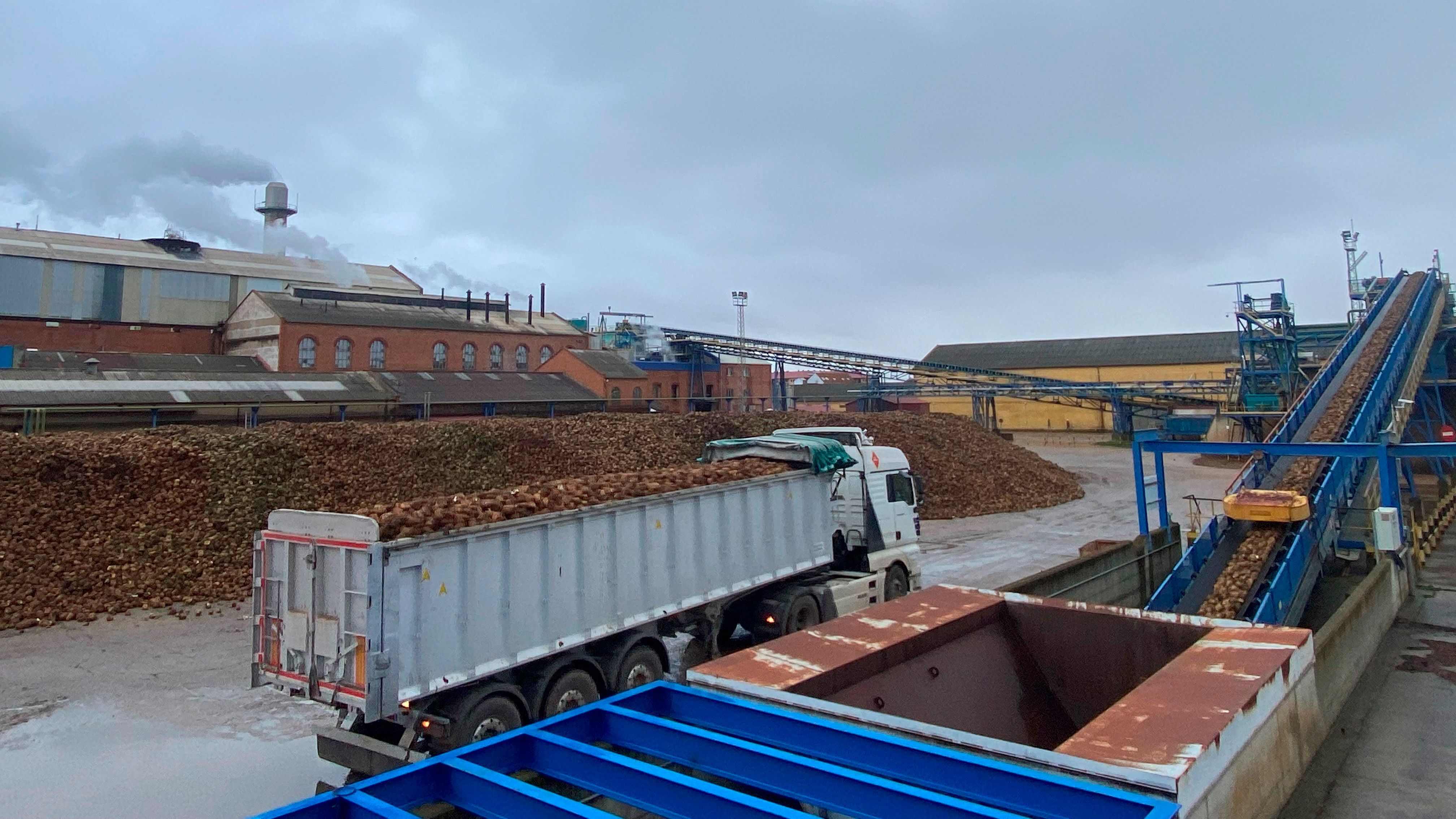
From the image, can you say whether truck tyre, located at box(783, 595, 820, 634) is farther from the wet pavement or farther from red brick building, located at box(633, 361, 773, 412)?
red brick building, located at box(633, 361, 773, 412)

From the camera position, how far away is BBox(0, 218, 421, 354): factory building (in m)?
38.7

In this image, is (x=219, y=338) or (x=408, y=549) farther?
(x=219, y=338)

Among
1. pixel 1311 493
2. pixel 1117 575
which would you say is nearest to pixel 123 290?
pixel 1117 575

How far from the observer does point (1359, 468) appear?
14320 mm

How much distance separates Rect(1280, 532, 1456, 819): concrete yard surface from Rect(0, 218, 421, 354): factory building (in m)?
44.2

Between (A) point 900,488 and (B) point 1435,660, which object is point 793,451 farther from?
(B) point 1435,660

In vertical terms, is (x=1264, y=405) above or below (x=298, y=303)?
below

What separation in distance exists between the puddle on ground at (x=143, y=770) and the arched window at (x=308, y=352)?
3166cm

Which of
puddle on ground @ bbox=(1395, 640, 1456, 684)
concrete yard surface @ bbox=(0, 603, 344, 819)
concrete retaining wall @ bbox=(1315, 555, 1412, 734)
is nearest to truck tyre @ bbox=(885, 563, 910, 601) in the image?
concrete retaining wall @ bbox=(1315, 555, 1412, 734)

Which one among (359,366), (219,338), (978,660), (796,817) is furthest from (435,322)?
(796,817)

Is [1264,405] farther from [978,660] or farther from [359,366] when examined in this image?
[359,366]

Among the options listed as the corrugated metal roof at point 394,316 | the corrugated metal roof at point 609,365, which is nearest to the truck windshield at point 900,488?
the corrugated metal roof at point 609,365

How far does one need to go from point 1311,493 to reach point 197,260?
177 ft

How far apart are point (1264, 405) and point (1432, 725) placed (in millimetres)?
37375
